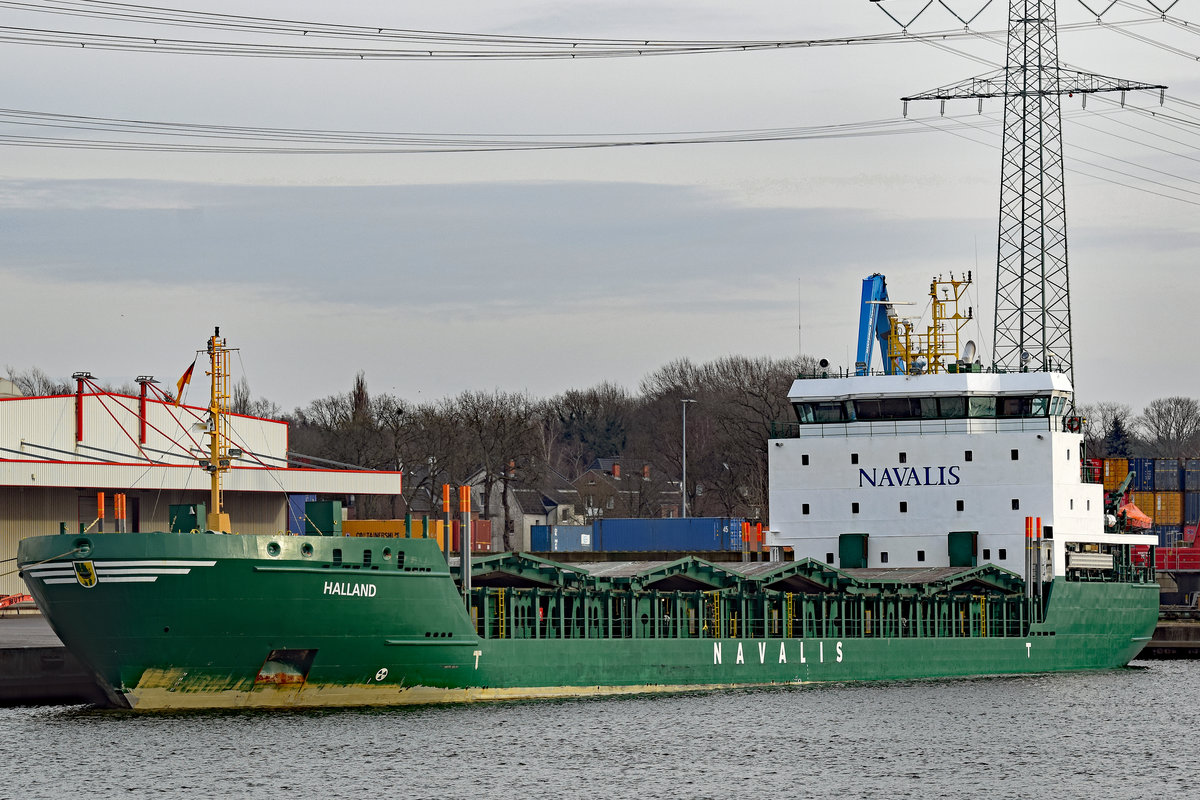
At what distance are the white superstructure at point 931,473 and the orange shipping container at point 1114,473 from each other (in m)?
5.20

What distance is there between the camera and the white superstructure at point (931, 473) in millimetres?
43188

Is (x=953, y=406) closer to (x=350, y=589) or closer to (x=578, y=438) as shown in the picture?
(x=350, y=589)

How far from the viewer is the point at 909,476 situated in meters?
43.7

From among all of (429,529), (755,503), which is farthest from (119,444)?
(755,503)

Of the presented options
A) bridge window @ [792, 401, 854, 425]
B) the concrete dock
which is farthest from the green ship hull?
bridge window @ [792, 401, 854, 425]

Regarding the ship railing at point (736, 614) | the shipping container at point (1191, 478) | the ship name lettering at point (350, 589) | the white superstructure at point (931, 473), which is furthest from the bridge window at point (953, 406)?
the shipping container at point (1191, 478)

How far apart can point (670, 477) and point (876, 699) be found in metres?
73.5

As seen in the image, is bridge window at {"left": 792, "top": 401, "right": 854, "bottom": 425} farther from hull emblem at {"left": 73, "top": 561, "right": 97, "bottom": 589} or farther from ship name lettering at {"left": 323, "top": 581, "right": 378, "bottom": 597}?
hull emblem at {"left": 73, "top": 561, "right": 97, "bottom": 589}

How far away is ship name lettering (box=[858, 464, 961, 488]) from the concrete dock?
19.6 meters

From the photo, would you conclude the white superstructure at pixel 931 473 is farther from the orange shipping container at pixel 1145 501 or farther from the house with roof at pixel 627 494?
the house with roof at pixel 627 494

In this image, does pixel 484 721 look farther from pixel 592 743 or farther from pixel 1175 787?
pixel 1175 787

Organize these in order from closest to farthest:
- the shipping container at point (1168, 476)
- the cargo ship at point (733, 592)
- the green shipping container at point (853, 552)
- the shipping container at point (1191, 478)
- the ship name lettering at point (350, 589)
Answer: the cargo ship at point (733, 592), the ship name lettering at point (350, 589), the green shipping container at point (853, 552), the shipping container at point (1168, 476), the shipping container at point (1191, 478)

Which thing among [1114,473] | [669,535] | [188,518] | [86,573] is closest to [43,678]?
[86,573]

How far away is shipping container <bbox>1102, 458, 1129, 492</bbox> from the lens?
1960 inches
